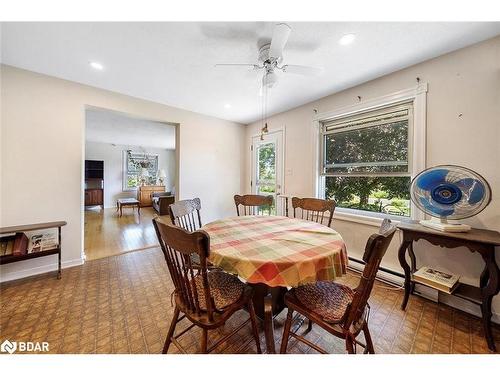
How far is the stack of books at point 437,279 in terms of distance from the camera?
156 cm

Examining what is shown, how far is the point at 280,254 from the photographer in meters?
1.12

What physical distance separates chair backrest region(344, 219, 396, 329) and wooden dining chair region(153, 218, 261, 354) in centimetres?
57

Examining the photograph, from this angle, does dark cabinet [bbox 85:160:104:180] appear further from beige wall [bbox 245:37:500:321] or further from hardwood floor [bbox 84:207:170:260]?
beige wall [bbox 245:37:500:321]

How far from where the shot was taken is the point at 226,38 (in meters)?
1.66

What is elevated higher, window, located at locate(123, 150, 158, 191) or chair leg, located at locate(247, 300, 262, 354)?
window, located at locate(123, 150, 158, 191)

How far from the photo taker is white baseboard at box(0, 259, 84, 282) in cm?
219

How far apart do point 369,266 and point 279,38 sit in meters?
1.56

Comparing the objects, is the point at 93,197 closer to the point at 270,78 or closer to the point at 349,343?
the point at 270,78

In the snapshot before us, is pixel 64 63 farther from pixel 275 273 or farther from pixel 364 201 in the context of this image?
pixel 364 201

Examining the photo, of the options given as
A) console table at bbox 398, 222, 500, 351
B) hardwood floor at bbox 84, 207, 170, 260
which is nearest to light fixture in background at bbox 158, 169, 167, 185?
hardwood floor at bbox 84, 207, 170, 260

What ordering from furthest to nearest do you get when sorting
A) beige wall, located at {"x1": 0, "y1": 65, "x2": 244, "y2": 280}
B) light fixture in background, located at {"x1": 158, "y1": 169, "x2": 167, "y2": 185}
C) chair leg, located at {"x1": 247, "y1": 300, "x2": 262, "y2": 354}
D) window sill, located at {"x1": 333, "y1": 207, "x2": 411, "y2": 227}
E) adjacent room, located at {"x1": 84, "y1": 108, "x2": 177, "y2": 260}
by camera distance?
light fixture in background, located at {"x1": 158, "y1": 169, "x2": 167, "y2": 185}, adjacent room, located at {"x1": 84, "y1": 108, "x2": 177, "y2": 260}, window sill, located at {"x1": 333, "y1": 207, "x2": 411, "y2": 227}, beige wall, located at {"x1": 0, "y1": 65, "x2": 244, "y2": 280}, chair leg, located at {"x1": 247, "y1": 300, "x2": 262, "y2": 354}
